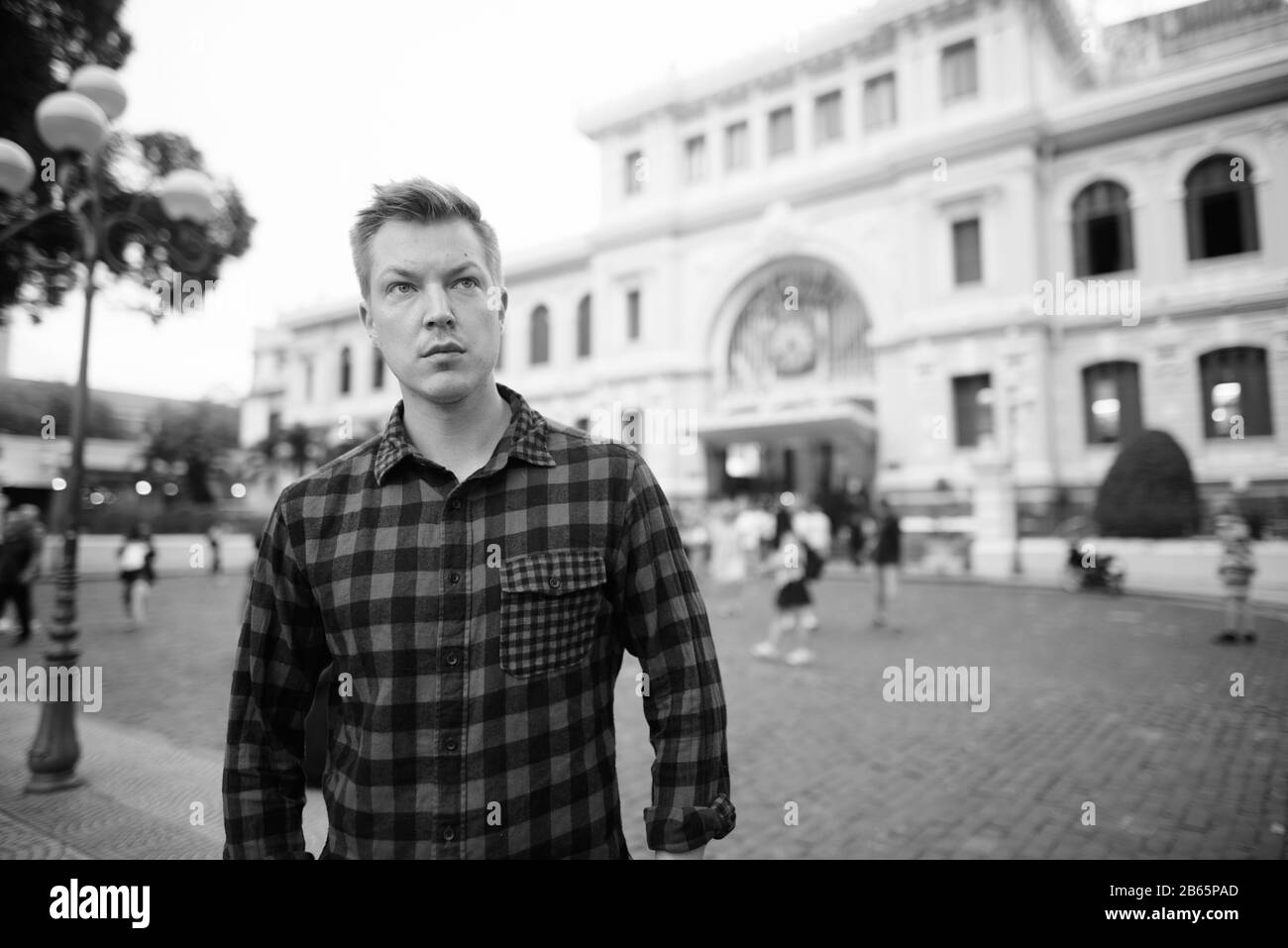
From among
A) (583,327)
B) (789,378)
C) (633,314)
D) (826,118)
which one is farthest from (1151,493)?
(583,327)

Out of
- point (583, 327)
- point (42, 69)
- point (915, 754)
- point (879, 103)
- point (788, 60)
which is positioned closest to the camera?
point (915, 754)

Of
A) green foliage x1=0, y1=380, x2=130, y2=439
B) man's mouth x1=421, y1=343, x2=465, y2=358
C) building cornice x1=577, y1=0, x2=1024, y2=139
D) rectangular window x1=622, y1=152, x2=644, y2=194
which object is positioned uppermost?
building cornice x1=577, y1=0, x2=1024, y2=139

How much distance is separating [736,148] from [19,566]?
83.2 feet

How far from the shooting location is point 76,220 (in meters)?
4.92

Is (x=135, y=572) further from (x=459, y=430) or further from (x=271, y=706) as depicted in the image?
(x=459, y=430)

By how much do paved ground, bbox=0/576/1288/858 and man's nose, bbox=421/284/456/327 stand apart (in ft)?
6.61

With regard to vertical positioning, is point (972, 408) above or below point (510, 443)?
above

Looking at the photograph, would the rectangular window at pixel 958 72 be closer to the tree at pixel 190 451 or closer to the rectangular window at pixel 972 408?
the rectangular window at pixel 972 408

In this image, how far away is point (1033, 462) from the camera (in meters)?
19.8

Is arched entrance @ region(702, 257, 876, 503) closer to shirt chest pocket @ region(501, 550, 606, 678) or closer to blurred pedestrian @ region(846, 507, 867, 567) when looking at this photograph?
blurred pedestrian @ region(846, 507, 867, 567)

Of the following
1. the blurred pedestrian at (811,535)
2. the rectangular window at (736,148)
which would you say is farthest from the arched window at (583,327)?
the blurred pedestrian at (811,535)

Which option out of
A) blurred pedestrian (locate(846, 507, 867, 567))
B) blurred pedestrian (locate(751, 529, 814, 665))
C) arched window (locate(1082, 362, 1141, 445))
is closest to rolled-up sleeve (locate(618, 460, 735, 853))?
blurred pedestrian (locate(751, 529, 814, 665))

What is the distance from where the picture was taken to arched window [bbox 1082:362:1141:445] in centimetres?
2031
